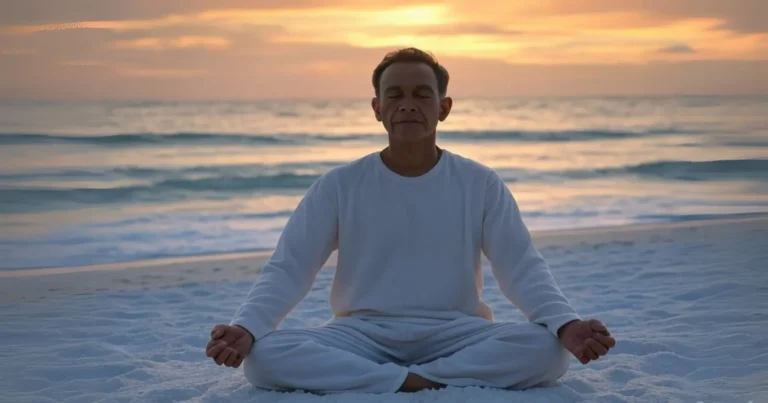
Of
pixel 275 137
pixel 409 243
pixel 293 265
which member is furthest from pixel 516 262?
pixel 275 137

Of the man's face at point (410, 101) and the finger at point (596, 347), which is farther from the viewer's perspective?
the man's face at point (410, 101)

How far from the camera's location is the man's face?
346cm

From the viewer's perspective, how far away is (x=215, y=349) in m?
3.13

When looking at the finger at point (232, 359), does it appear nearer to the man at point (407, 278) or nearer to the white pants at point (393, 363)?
the man at point (407, 278)

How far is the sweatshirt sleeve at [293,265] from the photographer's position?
11.0ft

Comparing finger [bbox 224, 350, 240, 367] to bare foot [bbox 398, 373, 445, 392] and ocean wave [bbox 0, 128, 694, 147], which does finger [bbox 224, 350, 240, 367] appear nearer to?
bare foot [bbox 398, 373, 445, 392]

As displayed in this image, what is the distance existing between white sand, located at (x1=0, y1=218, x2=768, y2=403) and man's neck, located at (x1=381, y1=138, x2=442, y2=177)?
33.8 inches

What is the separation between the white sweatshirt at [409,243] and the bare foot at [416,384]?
0.27 metres

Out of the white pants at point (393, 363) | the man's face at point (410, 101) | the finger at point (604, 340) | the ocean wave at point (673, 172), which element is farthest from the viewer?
the ocean wave at point (673, 172)

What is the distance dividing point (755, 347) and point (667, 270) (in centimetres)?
226

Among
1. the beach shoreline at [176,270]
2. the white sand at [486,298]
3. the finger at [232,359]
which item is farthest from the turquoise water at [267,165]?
the finger at [232,359]

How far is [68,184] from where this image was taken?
15.8 m

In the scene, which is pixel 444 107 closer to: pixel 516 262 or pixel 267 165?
pixel 516 262

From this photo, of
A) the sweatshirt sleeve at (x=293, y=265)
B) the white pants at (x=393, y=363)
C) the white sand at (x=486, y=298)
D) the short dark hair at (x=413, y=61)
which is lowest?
the white sand at (x=486, y=298)
